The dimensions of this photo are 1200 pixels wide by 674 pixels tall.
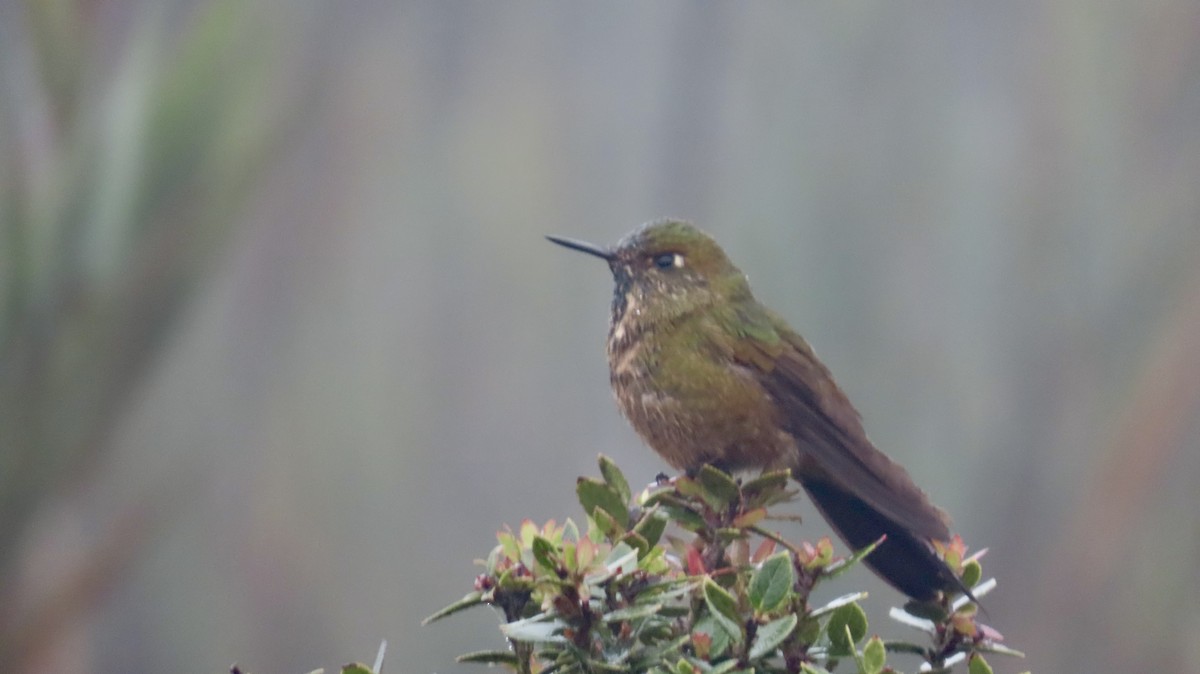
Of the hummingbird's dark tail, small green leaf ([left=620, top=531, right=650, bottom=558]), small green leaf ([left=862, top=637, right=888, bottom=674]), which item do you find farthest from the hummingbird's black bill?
small green leaf ([left=862, top=637, right=888, bottom=674])

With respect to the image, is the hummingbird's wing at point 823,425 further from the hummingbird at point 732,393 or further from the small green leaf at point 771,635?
→ the small green leaf at point 771,635

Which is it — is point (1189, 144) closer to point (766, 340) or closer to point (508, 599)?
point (766, 340)

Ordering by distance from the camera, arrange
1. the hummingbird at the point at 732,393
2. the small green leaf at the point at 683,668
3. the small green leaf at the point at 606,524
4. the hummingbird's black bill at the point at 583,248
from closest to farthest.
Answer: the small green leaf at the point at 683,668, the small green leaf at the point at 606,524, the hummingbird at the point at 732,393, the hummingbird's black bill at the point at 583,248

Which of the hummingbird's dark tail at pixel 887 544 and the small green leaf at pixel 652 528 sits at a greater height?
the small green leaf at pixel 652 528

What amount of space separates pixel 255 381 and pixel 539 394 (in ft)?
1.95

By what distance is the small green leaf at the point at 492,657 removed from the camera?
2.32 ft

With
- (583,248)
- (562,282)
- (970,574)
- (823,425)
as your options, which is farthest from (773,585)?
(562,282)

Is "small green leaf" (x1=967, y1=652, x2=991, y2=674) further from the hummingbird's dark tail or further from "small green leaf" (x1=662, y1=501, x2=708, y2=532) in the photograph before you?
"small green leaf" (x1=662, y1=501, x2=708, y2=532)

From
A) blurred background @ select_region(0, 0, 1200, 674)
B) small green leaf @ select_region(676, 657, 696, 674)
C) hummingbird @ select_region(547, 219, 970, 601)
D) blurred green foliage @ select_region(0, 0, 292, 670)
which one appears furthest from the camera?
blurred background @ select_region(0, 0, 1200, 674)

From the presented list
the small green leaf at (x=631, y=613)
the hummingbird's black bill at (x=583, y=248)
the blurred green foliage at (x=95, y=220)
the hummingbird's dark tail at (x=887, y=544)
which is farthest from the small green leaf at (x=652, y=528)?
the blurred green foliage at (x=95, y=220)

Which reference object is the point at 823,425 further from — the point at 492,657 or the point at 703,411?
the point at 492,657

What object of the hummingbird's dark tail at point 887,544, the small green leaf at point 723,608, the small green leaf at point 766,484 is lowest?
the hummingbird's dark tail at point 887,544

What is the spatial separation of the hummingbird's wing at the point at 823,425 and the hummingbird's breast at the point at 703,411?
19 millimetres

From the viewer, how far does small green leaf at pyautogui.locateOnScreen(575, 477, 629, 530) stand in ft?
2.64
